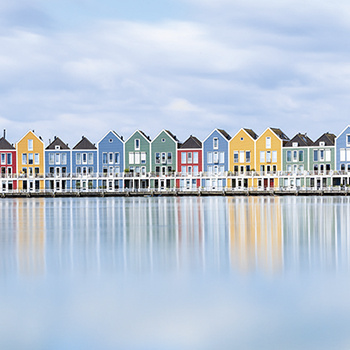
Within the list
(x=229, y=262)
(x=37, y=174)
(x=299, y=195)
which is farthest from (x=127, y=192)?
(x=229, y=262)

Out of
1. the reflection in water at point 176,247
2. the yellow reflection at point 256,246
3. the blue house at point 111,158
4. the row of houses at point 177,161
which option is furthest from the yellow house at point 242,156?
the yellow reflection at point 256,246

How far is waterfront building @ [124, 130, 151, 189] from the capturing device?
88.6 meters

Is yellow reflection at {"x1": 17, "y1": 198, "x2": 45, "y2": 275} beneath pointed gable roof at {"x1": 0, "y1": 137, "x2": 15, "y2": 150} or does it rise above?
beneath

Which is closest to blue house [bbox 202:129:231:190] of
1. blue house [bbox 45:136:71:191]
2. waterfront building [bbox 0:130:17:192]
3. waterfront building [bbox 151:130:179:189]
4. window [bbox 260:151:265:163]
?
waterfront building [bbox 151:130:179:189]

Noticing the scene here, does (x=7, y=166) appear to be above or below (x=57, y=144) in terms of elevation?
below

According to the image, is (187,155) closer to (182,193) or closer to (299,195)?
(182,193)

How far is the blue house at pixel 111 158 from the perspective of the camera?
88.9 metres

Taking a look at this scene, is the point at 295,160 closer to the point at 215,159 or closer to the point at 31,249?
the point at 215,159

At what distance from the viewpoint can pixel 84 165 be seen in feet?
297

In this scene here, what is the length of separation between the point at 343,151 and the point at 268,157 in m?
9.28

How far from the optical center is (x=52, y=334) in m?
8.79

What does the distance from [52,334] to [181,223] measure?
19.0 metres

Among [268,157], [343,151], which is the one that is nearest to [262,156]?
[268,157]

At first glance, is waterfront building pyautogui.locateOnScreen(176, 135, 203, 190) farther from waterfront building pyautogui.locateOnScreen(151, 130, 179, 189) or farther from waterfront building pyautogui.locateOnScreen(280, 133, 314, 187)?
waterfront building pyautogui.locateOnScreen(280, 133, 314, 187)
